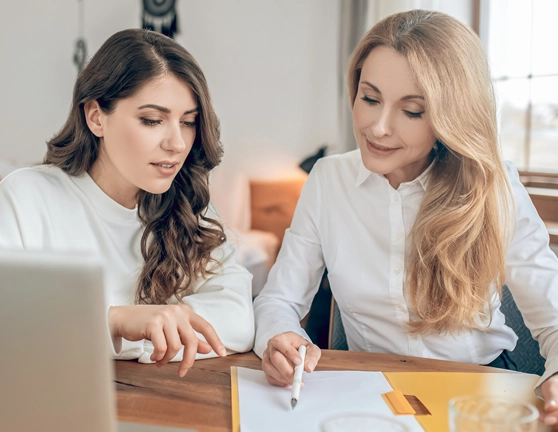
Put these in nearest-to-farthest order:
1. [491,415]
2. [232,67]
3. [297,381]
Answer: [491,415] → [297,381] → [232,67]

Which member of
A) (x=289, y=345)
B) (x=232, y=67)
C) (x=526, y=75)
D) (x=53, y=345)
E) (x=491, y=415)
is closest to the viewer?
(x=53, y=345)

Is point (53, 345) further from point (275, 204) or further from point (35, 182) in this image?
point (275, 204)

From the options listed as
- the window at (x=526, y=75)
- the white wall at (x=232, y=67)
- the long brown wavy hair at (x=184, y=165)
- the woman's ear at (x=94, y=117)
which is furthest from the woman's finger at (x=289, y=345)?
the white wall at (x=232, y=67)

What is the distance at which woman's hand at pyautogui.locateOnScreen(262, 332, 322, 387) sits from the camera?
0.99 m

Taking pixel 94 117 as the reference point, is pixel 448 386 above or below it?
below

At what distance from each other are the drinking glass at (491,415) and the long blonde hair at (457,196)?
0.58m

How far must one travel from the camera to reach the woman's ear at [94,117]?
138 cm

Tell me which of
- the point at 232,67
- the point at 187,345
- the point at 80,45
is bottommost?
the point at 187,345

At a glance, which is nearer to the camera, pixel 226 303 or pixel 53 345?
pixel 53 345

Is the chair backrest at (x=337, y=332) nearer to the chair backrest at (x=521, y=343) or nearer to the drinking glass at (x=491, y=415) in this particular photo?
the chair backrest at (x=521, y=343)

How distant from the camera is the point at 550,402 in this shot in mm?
902

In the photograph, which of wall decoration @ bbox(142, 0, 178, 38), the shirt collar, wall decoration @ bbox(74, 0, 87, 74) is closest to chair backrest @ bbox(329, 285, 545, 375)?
the shirt collar

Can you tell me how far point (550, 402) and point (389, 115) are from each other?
0.62 m

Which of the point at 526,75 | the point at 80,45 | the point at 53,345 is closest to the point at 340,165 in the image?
the point at 53,345
